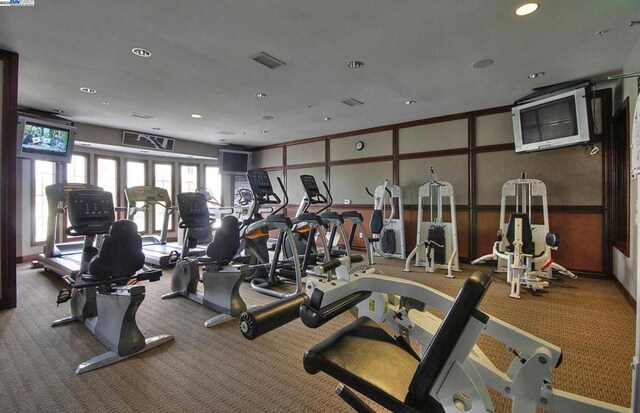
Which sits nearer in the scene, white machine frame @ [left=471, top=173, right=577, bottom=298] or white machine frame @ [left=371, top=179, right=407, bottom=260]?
white machine frame @ [left=471, top=173, right=577, bottom=298]

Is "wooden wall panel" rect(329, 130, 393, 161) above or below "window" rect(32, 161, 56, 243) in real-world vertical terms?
above

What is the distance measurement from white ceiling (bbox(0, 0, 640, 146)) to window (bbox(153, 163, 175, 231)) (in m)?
3.11

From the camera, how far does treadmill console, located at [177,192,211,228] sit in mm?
3854

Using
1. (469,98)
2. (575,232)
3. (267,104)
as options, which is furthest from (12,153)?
(575,232)

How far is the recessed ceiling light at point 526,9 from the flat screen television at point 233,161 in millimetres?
7686

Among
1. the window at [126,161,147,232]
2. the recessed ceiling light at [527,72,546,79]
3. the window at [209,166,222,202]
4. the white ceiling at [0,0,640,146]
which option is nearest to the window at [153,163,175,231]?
the window at [126,161,147,232]

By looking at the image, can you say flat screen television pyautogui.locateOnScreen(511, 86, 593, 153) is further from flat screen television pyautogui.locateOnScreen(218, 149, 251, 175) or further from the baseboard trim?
flat screen television pyautogui.locateOnScreen(218, 149, 251, 175)

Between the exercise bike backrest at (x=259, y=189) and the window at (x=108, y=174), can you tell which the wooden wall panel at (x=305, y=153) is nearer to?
the exercise bike backrest at (x=259, y=189)

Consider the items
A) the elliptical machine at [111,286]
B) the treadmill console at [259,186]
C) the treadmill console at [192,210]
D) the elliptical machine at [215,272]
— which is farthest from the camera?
the treadmill console at [259,186]

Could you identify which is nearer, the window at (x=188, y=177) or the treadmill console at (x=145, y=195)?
the treadmill console at (x=145, y=195)

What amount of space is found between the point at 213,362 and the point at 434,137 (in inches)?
215

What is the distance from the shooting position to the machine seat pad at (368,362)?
1067mm

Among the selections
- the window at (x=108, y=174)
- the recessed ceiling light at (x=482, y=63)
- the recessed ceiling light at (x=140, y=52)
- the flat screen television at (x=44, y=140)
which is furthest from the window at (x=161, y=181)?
the recessed ceiling light at (x=482, y=63)

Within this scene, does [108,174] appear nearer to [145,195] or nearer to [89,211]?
[145,195]
